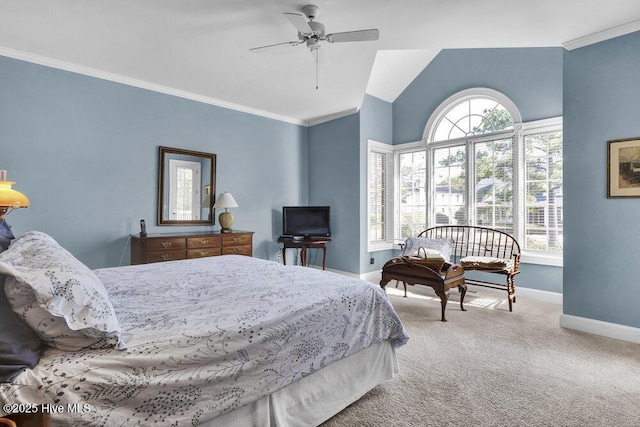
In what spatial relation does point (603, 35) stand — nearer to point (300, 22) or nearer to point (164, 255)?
point (300, 22)

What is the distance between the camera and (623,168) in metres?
2.80

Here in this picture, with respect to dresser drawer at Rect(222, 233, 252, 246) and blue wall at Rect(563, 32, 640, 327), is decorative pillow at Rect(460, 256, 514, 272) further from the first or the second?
dresser drawer at Rect(222, 233, 252, 246)

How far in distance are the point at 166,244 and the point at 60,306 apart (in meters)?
2.80

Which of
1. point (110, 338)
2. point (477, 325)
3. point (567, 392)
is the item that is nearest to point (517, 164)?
point (477, 325)

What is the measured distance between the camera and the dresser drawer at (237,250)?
167 inches

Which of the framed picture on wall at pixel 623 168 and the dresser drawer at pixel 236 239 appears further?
the dresser drawer at pixel 236 239

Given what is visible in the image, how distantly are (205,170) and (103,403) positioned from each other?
3787mm

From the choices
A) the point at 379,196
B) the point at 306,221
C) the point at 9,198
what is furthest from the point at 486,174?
the point at 9,198

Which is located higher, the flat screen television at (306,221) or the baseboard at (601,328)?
the flat screen television at (306,221)

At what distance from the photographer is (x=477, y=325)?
10.5 feet

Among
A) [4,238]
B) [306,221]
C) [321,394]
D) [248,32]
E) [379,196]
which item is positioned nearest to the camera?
[321,394]

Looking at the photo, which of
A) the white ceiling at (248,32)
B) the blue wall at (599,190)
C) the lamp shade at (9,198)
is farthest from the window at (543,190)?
the lamp shade at (9,198)

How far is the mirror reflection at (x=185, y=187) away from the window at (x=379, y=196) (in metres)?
2.47

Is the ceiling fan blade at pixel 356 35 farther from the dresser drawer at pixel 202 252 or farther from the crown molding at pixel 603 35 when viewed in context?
the dresser drawer at pixel 202 252
